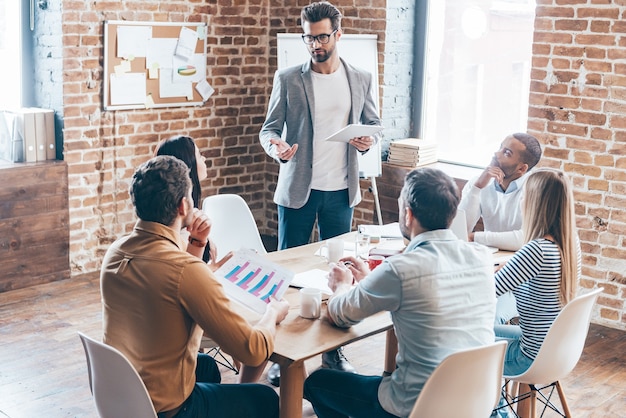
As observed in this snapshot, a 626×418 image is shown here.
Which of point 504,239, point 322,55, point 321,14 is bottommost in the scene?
point 504,239

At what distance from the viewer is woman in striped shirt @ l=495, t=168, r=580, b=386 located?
311 centimetres

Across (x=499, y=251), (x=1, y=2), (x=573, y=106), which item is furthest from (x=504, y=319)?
(x=1, y=2)

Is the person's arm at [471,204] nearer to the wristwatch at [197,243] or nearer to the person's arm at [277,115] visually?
the person's arm at [277,115]

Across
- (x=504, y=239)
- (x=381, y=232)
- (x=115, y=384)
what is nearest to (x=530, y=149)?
(x=504, y=239)

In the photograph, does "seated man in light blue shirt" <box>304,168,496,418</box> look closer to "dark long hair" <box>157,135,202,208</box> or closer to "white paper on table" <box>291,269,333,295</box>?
"white paper on table" <box>291,269,333,295</box>

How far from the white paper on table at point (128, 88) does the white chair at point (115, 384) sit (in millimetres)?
3487

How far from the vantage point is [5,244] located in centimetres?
536

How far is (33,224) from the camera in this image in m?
5.48

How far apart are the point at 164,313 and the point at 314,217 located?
86.1 inches

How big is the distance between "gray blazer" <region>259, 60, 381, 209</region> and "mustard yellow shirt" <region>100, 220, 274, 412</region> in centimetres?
196

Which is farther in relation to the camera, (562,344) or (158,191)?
(562,344)

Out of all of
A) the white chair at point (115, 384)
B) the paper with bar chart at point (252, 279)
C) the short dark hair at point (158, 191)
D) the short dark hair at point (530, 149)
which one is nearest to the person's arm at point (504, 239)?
the short dark hair at point (530, 149)

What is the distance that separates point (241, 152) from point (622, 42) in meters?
3.05

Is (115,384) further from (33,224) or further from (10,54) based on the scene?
(10,54)
